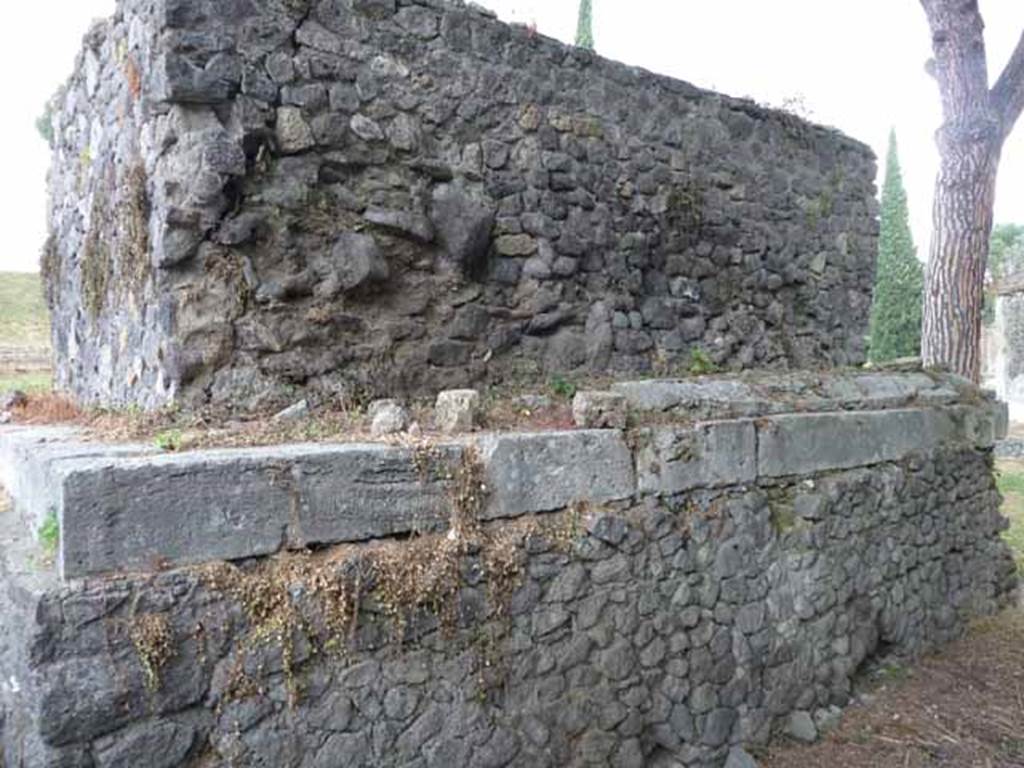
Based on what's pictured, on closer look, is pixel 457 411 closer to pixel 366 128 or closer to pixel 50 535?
pixel 50 535

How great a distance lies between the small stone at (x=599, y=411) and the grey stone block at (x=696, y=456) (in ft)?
0.46

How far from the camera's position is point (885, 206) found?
104ft

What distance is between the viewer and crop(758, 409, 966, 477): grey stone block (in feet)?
13.1

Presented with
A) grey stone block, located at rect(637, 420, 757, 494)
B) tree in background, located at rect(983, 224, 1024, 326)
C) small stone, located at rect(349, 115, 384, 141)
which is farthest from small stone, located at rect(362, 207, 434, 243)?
tree in background, located at rect(983, 224, 1024, 326)

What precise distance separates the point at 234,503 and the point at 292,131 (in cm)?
223

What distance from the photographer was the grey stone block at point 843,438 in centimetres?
400

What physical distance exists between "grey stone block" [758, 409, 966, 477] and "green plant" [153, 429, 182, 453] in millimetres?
2637

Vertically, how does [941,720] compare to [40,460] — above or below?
below

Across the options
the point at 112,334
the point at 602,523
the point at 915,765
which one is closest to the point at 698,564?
the point at 602,523

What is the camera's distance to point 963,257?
22.4ft

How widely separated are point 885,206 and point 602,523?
32.8m

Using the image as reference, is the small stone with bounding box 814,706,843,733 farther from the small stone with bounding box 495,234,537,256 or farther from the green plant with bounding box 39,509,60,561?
the green plant with bounding box 39,509,60,561

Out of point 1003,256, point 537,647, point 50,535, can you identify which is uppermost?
point 1003,256

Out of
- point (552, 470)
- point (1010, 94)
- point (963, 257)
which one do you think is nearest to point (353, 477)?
point (552, 470)
